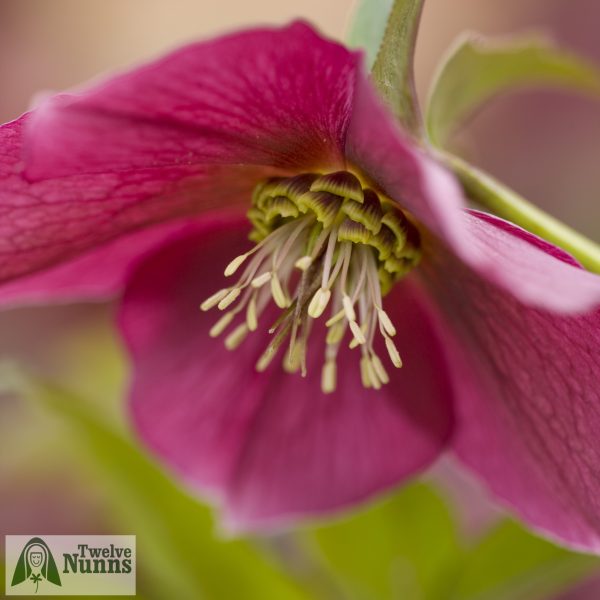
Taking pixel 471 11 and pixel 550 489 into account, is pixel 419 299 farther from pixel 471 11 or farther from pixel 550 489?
pixel 471 11

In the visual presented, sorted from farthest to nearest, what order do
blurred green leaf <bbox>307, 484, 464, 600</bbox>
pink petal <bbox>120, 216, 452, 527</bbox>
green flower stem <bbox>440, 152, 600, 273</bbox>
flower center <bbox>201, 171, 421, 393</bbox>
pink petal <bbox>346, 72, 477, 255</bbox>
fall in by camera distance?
blurred green leaf <bbox>307, 484, 464, 600</bbox>
pink petal <bbox>120, 216, 452, 527</bbox>
flower center <bbox>201, 171, 421, 393</bbox>
green flower stem <bbox>440, 152, 600, 273</bbox>
pink petal <bbox>346, 72, 477, 255</bbox>

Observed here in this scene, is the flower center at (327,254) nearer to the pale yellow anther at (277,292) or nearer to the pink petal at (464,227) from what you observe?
the pale yellow anther at (277,292)

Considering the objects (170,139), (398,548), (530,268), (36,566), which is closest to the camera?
(530,268)

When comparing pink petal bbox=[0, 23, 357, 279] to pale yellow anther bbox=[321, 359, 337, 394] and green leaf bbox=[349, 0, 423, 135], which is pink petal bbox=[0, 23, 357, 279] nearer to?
green leaf bbox=[349, 0, 423, 135]

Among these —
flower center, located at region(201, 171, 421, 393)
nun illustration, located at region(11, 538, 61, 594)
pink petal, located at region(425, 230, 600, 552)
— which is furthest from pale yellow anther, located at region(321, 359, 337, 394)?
nun illustration, located at region(11, 538, 61, 594)

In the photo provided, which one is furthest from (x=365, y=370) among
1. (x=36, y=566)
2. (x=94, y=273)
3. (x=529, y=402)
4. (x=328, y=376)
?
(x=36, y=566)

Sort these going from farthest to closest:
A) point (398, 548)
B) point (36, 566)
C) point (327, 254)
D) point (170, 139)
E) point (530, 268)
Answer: point (398, 548)
point (36, 566)
point (327, 254)
point (170, 139)
point (530, 268)

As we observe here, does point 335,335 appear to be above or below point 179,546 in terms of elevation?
above

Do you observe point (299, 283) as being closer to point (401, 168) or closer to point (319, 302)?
point (319, 302)
